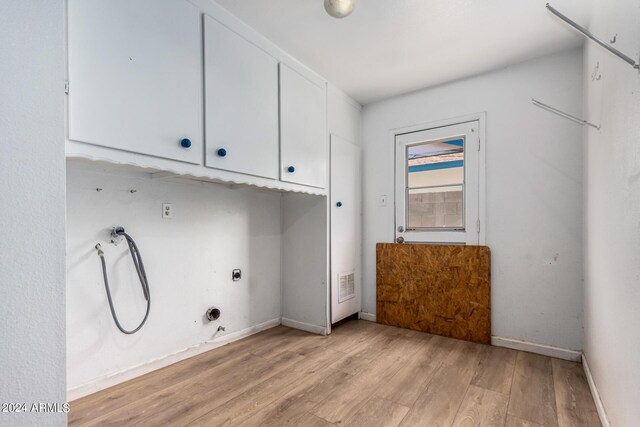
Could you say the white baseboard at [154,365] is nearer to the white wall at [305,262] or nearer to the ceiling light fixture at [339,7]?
the white wall at [305,262]

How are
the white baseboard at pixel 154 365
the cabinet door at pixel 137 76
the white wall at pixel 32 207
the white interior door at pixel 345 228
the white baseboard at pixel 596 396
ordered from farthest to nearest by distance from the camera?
the white interior door at pixel 345 228
the white baseboard at pixel 154 365
the white baseboard at pixel 596 396
the cabinet door at pixel 137 76
the white wall at pixel 32 207

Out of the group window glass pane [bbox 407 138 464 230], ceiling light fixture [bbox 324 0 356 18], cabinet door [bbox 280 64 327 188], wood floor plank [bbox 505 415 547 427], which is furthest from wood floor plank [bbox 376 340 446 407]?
ceiling light fixture [bbox 324 0 356 18]

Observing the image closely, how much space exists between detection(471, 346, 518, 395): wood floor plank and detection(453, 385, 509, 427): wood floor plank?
0.27 feet

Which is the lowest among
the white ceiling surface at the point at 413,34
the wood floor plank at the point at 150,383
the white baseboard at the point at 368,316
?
the white baseboard at the point at 368,316

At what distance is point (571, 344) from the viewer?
232 cm

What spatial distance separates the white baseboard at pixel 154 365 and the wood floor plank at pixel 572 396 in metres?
2.23

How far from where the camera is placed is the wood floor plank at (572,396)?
1616 millimetres

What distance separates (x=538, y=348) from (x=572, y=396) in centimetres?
64

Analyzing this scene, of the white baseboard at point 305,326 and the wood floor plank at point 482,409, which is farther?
the white baseboard at point 305,326

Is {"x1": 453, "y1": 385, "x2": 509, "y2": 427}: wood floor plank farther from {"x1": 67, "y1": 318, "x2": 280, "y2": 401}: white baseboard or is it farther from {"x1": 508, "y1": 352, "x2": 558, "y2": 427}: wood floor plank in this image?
{"x1": 67, "y1": 318, "x2": 280, "y2": 401}: white baseboard

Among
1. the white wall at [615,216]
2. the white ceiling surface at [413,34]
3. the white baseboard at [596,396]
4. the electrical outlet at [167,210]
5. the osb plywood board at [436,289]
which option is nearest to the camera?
the white wall at [615,216]

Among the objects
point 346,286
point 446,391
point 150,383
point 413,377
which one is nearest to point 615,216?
point 446,391

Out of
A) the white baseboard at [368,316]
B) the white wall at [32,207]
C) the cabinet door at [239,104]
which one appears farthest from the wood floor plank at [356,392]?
the cabinet door at [239,104]

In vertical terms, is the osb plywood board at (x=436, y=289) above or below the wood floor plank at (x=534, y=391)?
above
